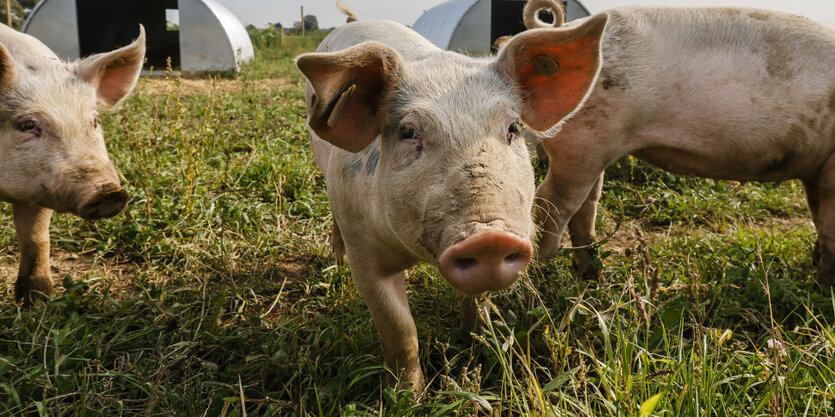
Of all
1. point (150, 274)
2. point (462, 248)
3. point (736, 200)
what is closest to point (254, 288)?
point (150, 274)

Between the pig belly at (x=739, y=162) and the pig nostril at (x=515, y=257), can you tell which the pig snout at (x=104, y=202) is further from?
the pig belly at (x=739, y=162)

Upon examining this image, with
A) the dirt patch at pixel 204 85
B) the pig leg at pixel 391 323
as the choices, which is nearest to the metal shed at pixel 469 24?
the dirt patch at pixel 204 85

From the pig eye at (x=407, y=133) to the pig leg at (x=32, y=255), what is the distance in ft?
8.19

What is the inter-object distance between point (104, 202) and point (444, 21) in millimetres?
11280

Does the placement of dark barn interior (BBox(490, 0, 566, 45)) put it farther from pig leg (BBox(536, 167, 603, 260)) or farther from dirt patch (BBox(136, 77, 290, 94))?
pig leg (BBox(536, 167, 603, 260))

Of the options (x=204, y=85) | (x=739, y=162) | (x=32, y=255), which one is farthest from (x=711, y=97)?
(x=204, y=85)

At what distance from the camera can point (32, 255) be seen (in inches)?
135

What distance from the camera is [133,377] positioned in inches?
99.7

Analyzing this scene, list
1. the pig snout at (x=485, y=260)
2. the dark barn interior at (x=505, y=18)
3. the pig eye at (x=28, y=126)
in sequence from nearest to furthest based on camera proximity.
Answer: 1. the pig snout at (x=485, y=260)
2. the pig eye at (x=28, y=126)
3. the dark barn interior at (x=505, y=18)

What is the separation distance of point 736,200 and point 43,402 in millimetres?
5340

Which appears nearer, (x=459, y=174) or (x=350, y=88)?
(x=459, y=174)

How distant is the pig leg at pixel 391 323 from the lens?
8.54ft

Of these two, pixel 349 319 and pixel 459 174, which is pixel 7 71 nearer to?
pixel 349 319

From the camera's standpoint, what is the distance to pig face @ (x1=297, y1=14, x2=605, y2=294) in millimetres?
1813
